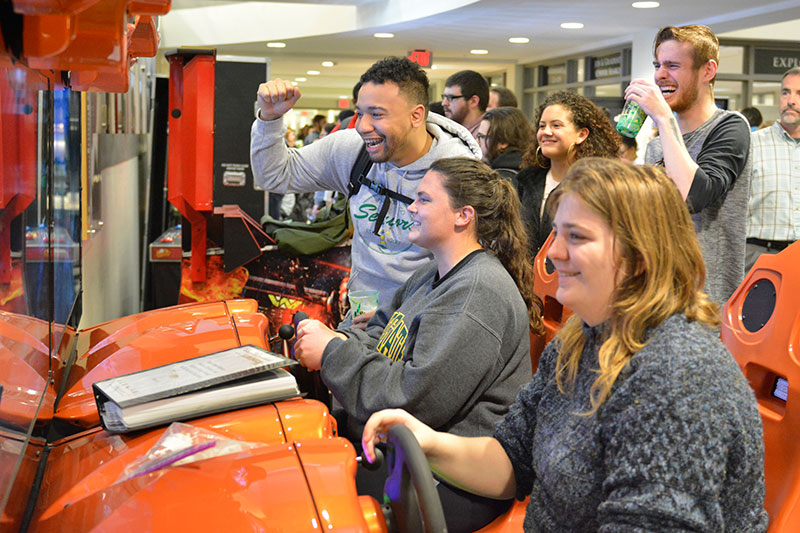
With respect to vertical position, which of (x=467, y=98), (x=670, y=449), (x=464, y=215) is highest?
(x=467, y=98)

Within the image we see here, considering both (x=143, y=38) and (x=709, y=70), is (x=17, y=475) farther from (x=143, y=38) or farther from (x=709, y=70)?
(x=709, y=70)

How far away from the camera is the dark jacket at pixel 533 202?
338 cm

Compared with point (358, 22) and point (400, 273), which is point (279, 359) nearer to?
point (400, 273)

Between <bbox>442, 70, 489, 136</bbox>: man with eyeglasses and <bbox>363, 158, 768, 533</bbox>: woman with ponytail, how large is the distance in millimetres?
4004

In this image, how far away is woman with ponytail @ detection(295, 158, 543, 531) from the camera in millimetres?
1935

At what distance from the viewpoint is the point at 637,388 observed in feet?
4.12

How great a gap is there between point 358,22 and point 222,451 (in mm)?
9833

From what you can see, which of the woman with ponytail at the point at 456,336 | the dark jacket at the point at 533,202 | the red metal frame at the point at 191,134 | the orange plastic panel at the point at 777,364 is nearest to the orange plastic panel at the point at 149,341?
the woman with ponytail at the point at 456,336

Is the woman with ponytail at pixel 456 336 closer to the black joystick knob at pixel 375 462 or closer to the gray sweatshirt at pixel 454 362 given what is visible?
the gray sweatshirt at pixel 454 362

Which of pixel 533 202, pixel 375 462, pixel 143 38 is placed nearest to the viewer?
pixel 375 462

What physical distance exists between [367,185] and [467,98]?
271 centimetres

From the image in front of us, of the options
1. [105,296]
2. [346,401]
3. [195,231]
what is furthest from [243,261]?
[346,401]

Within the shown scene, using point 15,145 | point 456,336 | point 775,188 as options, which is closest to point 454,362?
point 456,336

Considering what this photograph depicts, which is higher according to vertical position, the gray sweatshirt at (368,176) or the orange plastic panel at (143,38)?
the orange plastic panel at (143,38)
